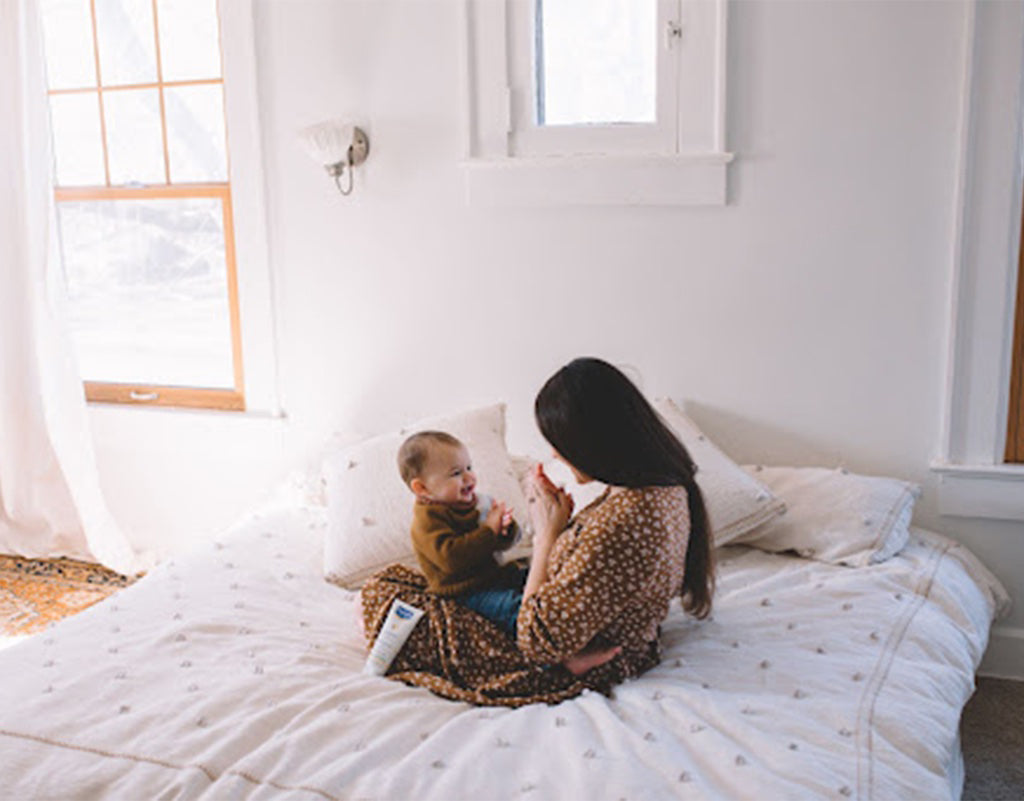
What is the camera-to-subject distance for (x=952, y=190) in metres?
2.94

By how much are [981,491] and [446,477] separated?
1593mm

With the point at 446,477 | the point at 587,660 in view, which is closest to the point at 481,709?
the point at 587,660

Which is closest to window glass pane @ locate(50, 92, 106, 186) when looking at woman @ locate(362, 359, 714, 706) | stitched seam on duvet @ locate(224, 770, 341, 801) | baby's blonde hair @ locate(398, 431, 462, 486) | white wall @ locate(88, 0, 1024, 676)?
white wall @ locate(88, 0, 1024, 676)

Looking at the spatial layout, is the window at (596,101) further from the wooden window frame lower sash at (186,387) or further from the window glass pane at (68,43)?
the window glass pane at (68,43)

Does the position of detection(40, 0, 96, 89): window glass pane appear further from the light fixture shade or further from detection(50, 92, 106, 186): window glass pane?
the light fixture shade

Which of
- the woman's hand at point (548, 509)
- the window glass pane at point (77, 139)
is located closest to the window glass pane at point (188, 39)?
the window glass pane at point (77, 139)

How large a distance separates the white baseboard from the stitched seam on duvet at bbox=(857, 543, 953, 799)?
1.30 feet

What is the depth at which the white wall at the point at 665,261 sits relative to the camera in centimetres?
300

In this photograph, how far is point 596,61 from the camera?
321 cm

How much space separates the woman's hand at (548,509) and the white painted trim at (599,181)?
50.6 inches

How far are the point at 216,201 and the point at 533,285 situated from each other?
1.23 meters

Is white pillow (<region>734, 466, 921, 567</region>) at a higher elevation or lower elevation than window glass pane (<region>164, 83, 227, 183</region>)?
lower

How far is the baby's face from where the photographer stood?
2.36 m

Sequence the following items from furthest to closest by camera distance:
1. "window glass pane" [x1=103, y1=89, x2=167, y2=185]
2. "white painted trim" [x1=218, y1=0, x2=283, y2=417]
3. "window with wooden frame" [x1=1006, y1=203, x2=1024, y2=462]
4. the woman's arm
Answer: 1. "window glass pane" [x1=103, y1=89, x2=167, y2=185]
2. "white painted trim" [x1=218, y1=0, x2=283, y2=417]
3. "window with wooden frame" [x1=1006, y1=203, x2=1024, y2=462]
4. the woman's arm
